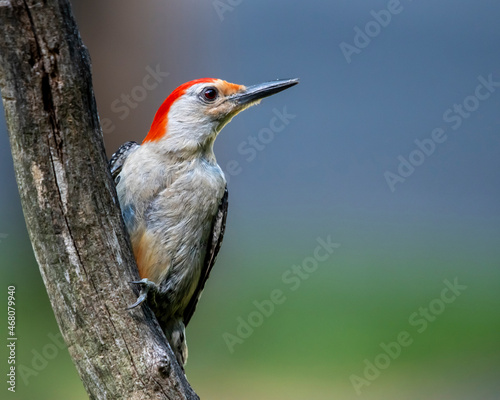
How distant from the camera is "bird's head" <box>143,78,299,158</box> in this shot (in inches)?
173

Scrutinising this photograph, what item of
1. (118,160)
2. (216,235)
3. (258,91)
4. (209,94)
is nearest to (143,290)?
(216,235)

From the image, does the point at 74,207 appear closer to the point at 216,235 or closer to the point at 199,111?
the point at 216,235

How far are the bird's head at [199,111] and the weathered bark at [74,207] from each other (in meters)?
1.26

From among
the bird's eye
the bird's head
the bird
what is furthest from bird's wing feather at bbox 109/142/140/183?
the bird's eye

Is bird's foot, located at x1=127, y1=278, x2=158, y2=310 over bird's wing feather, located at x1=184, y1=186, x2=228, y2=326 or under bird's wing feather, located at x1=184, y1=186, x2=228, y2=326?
under

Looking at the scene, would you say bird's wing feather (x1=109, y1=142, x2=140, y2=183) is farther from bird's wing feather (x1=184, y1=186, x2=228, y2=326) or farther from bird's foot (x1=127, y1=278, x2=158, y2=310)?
bird's foot (x1=127, y1=278, x2=158, y2=310)

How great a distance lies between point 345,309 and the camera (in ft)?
35.0

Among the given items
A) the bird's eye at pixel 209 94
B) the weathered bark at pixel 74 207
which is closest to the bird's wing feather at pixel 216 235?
the bird's eye at pixel 209 94

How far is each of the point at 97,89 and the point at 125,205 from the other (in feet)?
14.8

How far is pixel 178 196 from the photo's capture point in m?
4.21

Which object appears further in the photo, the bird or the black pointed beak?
the black pointed beak

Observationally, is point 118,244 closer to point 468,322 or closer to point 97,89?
point 97,89

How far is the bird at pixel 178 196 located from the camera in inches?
164

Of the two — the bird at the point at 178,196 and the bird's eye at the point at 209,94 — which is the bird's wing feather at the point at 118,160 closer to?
the bird at the point at 178,196
